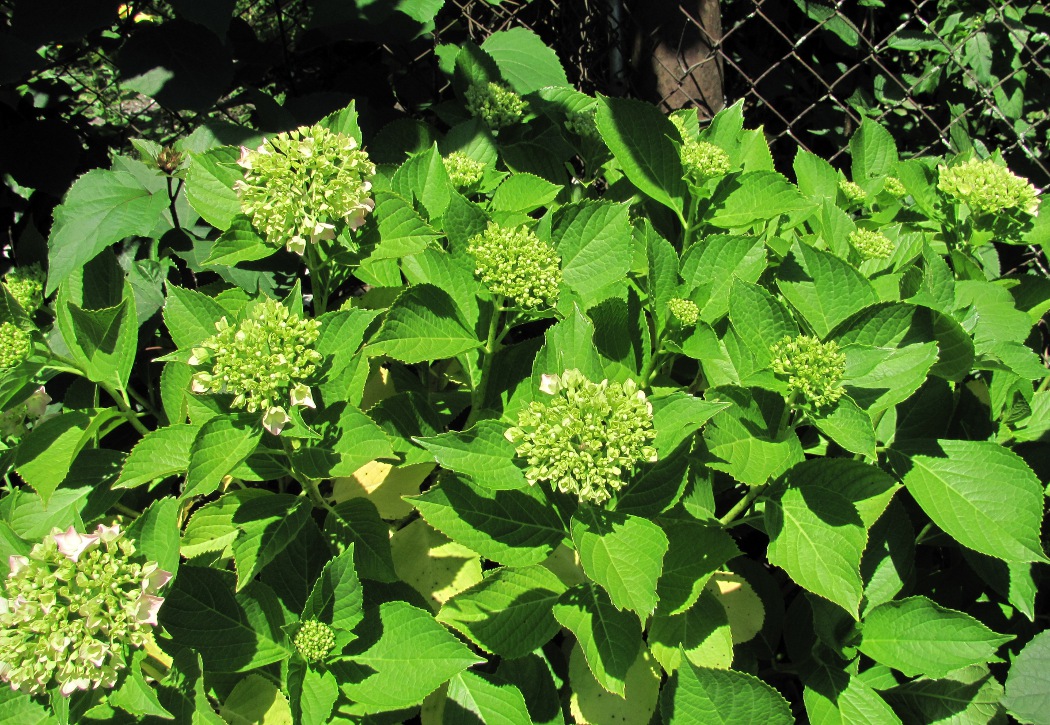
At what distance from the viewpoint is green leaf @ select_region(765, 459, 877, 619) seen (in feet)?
4.99

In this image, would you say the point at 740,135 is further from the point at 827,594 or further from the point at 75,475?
the point at 75,475

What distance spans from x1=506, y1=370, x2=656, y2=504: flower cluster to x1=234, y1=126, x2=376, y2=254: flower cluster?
614 mm

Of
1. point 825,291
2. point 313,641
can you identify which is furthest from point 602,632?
point 825,291

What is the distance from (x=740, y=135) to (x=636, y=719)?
69.7 inches

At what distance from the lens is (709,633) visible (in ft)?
5.71

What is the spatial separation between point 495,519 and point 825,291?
3.11 ft

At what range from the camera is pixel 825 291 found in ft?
5.86

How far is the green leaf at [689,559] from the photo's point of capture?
160 cm

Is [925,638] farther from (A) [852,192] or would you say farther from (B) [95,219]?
(B) [95,219]

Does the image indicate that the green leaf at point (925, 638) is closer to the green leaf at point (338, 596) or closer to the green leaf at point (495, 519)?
the green leaf at point (495, 519)

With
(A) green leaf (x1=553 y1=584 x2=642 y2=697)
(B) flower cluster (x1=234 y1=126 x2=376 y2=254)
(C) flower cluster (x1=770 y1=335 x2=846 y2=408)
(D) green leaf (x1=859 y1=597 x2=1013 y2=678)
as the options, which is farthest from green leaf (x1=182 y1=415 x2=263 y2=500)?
(D) green leaf (x1=859 y1=597 x2=1013 y2=678)

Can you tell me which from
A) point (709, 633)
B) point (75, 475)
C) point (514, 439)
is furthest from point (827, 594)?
point (75, 475)

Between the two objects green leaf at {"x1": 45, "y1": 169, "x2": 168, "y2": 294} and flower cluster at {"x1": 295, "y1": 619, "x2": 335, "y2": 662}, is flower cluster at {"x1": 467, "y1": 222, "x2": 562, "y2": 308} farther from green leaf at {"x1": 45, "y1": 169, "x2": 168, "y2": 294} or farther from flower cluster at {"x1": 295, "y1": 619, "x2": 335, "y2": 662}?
green leaf at {"x1": 45, "y1": 169, "x2": 168, "y2": 294}

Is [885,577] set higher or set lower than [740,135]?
lower
